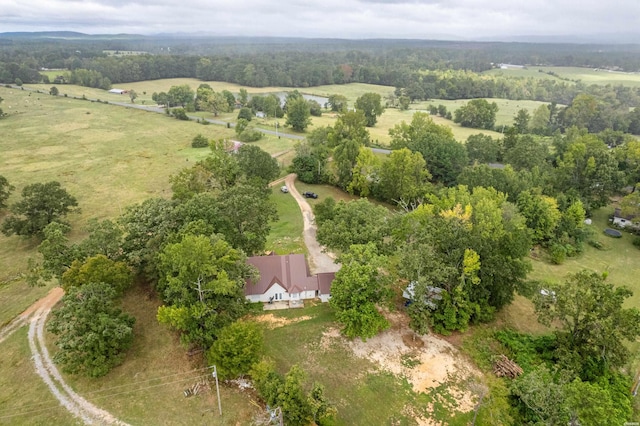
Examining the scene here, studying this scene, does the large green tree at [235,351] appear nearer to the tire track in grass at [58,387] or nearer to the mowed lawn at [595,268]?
the tire track in grass at [58,387]

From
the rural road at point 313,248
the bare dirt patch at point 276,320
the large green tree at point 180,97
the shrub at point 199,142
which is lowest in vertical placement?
the bare dirt patch at point 276,320

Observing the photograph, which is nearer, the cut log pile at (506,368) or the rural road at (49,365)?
the rural road at (49,365)

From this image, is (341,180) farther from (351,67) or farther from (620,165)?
(351,67)

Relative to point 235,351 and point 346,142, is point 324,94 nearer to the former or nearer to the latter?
point 346,142

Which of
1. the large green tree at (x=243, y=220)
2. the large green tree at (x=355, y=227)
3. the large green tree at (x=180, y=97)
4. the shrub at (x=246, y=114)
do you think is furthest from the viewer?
the large green tree at (x=180, y=97)

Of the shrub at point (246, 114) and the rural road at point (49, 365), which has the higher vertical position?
the shrub at point (246, 114)

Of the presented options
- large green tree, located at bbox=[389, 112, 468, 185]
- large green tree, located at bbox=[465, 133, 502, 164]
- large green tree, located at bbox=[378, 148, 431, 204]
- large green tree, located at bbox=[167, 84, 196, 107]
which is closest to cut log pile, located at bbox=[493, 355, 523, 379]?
large green tree, located at bbox=[378, 148, 431, 204]

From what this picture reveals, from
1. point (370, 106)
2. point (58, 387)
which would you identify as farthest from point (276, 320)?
point (370, 106)

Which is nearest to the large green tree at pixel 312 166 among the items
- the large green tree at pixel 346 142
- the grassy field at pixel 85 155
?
the large green tree at pixel 346 142
